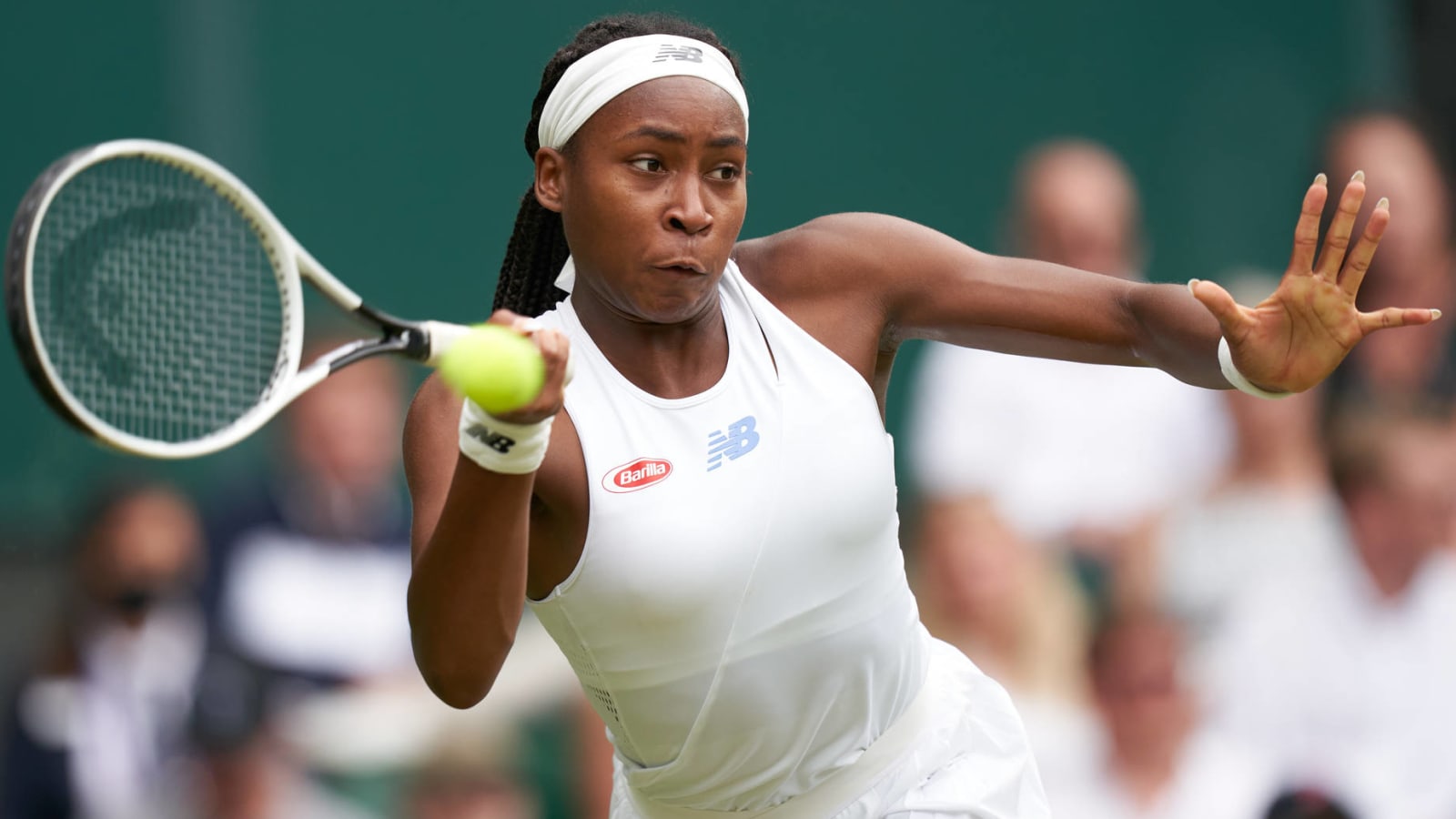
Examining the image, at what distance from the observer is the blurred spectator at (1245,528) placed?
5531 mm

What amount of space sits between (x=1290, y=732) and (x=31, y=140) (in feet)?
13.4

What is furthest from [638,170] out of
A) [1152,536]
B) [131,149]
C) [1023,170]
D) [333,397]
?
[1023,170]

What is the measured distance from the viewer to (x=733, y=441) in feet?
10.2

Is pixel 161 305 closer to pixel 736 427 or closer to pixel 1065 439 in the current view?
pixel 736 427

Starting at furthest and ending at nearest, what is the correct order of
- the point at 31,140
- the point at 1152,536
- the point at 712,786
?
the point at 31,140, the point at 1152,536, the point at 712,786

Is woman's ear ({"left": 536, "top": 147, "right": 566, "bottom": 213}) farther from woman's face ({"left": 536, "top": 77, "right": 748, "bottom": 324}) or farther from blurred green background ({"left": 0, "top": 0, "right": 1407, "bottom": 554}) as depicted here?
blurred green background ({"left": 0, "top": 0, "right": 1407, "bottom": 554})

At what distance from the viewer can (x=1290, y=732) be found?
5441 millimetres

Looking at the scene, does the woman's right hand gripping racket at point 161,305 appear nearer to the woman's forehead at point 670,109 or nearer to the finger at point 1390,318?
the woman's forehead at point 670,109

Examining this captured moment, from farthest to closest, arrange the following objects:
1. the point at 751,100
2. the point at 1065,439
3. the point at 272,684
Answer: the point at 751,100 → the point at 1065,439 → the point at 272,684

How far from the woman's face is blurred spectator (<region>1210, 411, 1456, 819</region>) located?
288 centimetres

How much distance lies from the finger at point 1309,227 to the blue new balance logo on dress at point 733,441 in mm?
849

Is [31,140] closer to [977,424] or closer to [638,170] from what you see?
[977,424]

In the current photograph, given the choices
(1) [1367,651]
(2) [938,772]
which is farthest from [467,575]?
(1) [1367,651]

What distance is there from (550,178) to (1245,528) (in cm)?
305
